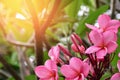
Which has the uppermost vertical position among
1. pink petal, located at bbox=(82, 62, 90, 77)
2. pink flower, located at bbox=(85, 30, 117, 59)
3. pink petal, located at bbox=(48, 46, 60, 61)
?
pink petal, located at bbox=(48, 46, 60, 61)

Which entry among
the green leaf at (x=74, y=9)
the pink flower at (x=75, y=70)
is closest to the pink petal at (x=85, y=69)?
the pink flower at (x=75, y=70)

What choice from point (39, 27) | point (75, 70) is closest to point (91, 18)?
point (39, 27)

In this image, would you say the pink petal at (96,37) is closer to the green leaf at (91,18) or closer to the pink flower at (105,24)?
the pink flower at (105,24)

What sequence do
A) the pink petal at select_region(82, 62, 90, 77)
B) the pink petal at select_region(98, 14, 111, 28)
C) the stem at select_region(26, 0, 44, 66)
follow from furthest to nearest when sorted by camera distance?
the stem at select_region(26, 0, 44, 66), the pink petal at select_region(98, 14, 111, 28), the pink petal at select_region(82, 62, 90, 77)

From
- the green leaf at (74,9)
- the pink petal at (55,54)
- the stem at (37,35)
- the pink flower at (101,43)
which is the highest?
the green leaf at (74,9)

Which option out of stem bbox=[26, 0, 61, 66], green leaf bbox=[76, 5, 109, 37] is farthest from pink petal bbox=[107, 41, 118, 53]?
green leaf bbox=[76, 5, 109, 37]

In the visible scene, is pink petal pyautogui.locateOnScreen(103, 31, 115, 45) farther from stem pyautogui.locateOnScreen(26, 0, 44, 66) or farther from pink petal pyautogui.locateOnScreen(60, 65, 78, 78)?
stem pyautogui.locateOnScreen(26, 0, 44, 66)
